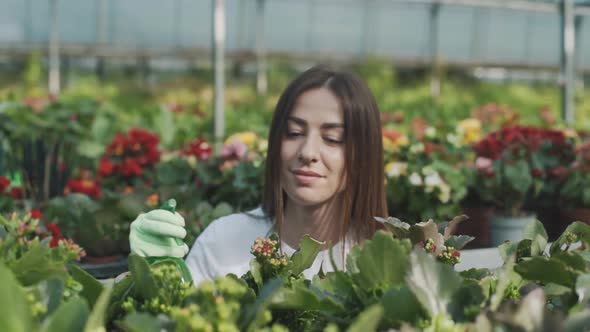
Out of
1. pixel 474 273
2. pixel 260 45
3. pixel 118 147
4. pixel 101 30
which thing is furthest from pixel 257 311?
pixel 101 30

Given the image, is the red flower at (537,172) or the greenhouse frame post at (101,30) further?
the greenhouse frame post at (101,30)

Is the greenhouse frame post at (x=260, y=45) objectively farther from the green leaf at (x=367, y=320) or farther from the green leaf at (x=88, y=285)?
the green leaf at (x=367, y=320)

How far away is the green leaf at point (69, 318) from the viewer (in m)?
0.50

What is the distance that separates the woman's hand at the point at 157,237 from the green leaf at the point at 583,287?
455 mm

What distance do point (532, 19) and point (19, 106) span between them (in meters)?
11.5

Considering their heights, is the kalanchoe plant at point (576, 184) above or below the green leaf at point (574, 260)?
below

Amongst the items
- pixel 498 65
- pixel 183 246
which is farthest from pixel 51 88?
pixel 498 65

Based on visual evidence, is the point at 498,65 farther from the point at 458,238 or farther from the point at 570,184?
the point at 458,238

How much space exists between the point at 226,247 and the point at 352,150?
283 mm

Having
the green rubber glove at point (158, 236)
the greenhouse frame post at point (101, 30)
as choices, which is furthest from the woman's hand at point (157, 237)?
the greenhouse frame post at point (101, 30)

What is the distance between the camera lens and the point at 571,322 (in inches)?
20.4

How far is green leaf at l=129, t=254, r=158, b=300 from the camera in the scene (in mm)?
623

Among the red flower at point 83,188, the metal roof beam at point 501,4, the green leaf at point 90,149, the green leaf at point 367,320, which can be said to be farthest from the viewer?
the metal roof beam at point 501,4

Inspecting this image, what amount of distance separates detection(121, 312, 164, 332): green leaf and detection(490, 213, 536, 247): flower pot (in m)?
1.88
